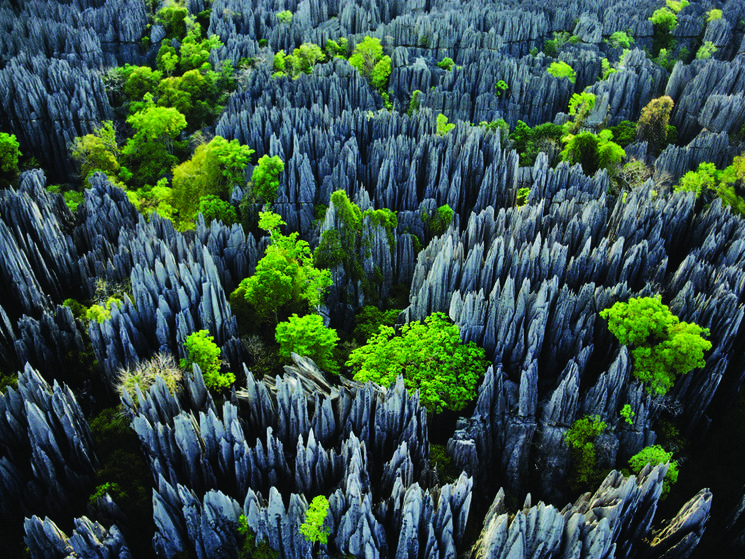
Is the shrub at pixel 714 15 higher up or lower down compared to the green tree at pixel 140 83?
higher up

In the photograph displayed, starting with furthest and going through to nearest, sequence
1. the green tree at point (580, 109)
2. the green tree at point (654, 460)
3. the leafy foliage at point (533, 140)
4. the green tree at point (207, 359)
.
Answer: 1. the green tree at point (580, 109)
2. the leafy foliage at point (533, 140)
3. the green tree at point (207, 359)
4. the green tree at point (654, 460)

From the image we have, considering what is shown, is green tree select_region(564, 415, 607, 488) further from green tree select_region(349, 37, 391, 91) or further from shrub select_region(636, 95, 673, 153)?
green tree select_region(349, 37, 391, 91)

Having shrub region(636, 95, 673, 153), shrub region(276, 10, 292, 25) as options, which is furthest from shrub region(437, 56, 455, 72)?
shrub region(636, 95, 673, 153)

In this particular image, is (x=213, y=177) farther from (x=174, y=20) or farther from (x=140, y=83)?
(x=174, y=20)

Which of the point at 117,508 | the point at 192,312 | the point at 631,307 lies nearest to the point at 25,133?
the point at 192,312

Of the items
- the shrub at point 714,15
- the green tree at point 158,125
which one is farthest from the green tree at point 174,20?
the shrub at point 714,15

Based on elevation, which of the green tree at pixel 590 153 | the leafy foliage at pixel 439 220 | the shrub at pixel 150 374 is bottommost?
the shrub at pixel 150 374

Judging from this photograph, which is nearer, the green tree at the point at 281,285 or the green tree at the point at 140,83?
the green tree at the point at 281,285

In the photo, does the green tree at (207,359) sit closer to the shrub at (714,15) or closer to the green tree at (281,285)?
the green tree at (281,285)
